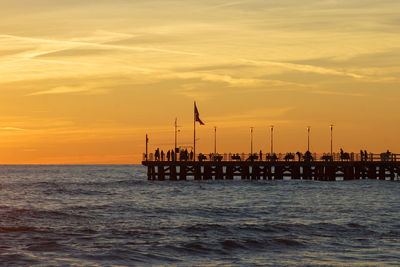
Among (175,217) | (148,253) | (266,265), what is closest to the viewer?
(266,265)

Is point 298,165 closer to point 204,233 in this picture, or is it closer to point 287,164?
point 287,164

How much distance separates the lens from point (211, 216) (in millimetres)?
44969

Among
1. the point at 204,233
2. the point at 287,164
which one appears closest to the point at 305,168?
the point at 287,164

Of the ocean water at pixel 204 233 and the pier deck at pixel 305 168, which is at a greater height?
the pier deck at pixel 305 168

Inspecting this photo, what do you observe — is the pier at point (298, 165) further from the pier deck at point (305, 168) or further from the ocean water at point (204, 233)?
the ocean water at point (204, 233)

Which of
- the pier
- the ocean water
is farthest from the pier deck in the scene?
the ocean water

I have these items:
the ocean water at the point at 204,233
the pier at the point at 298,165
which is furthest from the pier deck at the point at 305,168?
the ocean water at the point at 204,233

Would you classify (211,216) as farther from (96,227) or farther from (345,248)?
(345,248)

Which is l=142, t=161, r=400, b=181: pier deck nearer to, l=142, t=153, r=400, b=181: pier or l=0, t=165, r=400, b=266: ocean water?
l=142, t=153, r=400, b=181: pier

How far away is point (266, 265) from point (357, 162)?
67.5 metres

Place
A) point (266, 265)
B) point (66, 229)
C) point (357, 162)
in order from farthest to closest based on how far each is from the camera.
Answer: point (357, 162), point (66, 229), point (266, 265)

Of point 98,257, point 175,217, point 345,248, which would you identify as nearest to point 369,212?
point 175,217

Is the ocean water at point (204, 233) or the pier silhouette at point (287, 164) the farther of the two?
the pier silhouette at point (287, 164)

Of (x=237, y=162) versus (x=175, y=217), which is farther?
(x=237, y=162)
